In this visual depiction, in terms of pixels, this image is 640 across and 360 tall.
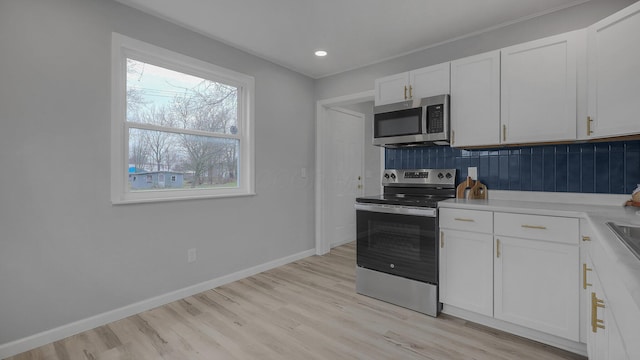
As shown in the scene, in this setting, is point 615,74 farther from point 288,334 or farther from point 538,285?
point 288,334

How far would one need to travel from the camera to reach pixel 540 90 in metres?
2.13

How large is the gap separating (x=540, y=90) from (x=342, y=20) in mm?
1619

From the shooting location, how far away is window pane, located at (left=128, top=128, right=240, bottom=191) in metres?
2.45

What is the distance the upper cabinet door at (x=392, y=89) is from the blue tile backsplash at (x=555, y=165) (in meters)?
0.63

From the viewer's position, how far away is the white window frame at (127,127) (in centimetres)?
224

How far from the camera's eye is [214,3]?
2.29 meters

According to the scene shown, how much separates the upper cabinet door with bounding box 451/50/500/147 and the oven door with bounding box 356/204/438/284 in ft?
2.38

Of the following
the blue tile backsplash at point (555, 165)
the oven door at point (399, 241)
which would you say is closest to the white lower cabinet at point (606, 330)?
the oven door at point (399, 241)

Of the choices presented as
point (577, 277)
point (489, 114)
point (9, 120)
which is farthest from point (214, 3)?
point (577, 277)

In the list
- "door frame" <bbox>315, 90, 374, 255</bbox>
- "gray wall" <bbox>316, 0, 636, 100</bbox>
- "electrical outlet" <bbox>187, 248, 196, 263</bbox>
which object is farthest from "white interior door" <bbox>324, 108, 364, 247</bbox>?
"electrical outlet" <bbox>187, 248, 196, 263</bbox>

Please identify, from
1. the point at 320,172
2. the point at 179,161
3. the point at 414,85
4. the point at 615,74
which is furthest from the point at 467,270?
the point at 179,161

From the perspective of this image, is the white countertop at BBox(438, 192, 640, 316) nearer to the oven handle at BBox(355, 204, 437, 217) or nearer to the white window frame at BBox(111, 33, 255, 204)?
the oven handle at BBox(355, 204, 437, 217)

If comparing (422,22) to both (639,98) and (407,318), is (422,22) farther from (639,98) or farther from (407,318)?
(407,318)

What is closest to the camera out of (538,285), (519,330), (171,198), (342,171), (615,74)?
(615,74)
